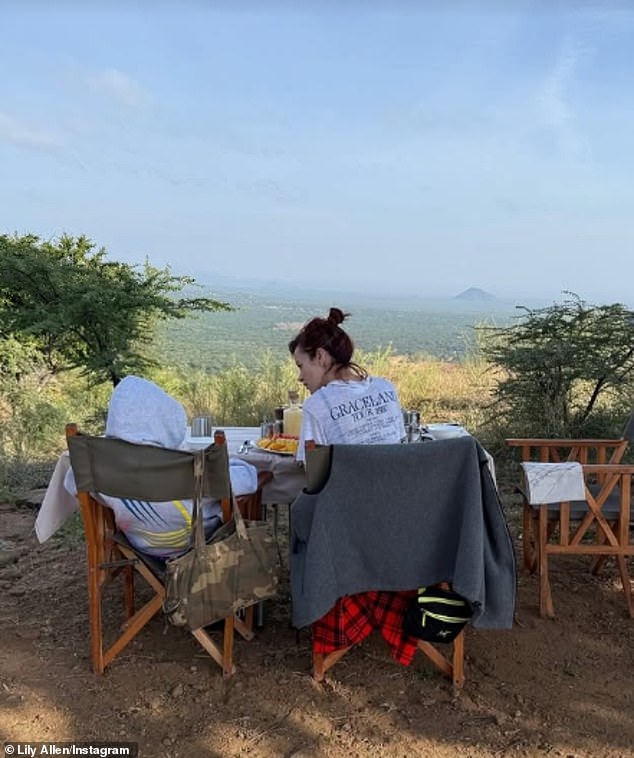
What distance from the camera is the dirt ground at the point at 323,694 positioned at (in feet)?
7.36

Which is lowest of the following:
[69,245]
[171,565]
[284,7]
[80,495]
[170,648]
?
[170,648]

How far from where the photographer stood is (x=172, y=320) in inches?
341

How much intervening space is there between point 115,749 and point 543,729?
1.34 m

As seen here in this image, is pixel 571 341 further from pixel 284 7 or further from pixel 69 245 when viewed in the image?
pixel 69 245

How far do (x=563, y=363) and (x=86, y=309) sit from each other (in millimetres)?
4909

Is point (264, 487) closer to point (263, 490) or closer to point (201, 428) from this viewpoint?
point (263, 490)

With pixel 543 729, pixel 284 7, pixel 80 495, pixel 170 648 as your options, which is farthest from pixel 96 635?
pixel 284 7

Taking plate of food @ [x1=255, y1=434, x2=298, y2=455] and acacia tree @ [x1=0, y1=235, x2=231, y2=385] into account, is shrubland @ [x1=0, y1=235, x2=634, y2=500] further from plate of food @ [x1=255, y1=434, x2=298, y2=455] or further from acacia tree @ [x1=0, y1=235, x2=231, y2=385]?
plate of food @ [x1=255, y1=434, x2=298, y2=455]

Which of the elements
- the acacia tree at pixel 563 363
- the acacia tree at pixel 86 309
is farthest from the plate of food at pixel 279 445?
the acacia tree at pixel 86 309

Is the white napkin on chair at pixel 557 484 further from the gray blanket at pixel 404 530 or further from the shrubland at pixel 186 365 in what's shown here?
the shrubland at pixel 186 365

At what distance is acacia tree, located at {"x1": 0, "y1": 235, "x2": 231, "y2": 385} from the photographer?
7832 millimetres

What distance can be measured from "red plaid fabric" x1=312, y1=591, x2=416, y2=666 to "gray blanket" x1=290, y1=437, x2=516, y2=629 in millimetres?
183

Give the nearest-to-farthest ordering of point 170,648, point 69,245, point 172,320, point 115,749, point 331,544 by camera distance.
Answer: point 115,749 < point 331,544 < point 170,648 < point 172,320 < point 69,245

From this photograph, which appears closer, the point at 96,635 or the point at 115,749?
the point at 115,749
